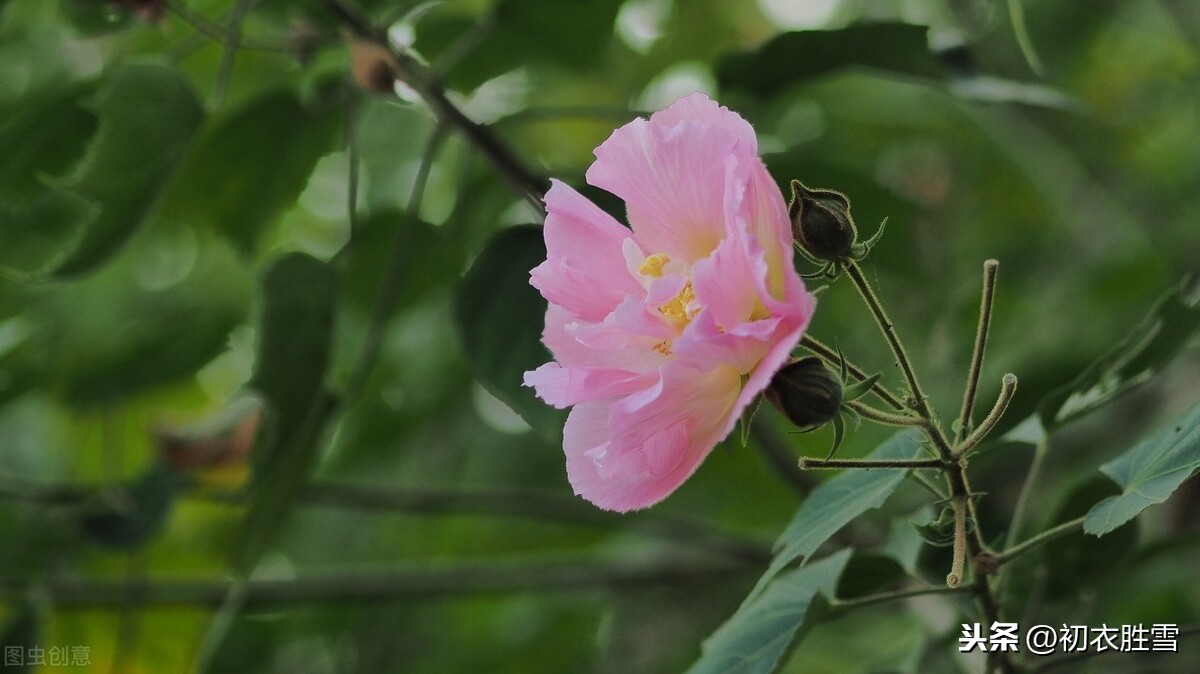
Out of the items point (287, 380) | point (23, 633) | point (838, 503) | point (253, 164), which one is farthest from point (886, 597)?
point (23, 633)

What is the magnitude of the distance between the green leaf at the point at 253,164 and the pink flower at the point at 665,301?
1.98 feet

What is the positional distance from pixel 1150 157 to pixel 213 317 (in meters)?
1.73

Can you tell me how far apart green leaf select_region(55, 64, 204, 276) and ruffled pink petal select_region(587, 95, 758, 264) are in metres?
0.47

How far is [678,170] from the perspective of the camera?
0.51m

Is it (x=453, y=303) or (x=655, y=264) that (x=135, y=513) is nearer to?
(x=453, y=303)

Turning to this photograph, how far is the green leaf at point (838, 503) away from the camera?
0.50 m

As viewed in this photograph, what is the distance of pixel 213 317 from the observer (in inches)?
48.0

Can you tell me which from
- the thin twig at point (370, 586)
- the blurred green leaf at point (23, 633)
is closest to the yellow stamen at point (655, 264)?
the thin twig at point (370, 586)

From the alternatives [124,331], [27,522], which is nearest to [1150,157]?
[124,331]

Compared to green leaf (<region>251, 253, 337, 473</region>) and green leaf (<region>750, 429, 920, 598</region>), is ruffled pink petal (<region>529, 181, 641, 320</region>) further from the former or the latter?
green leaf (<region>251, 253, 337, 473</region>)

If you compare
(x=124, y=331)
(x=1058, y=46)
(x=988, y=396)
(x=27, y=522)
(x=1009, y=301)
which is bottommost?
(x=988, y=396)

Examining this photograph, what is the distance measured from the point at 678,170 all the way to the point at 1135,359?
0.33 metres

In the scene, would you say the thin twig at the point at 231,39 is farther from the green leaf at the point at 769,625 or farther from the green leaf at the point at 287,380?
the green leaf at the point at 769,625

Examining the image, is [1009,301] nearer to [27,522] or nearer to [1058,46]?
[1058,46]
